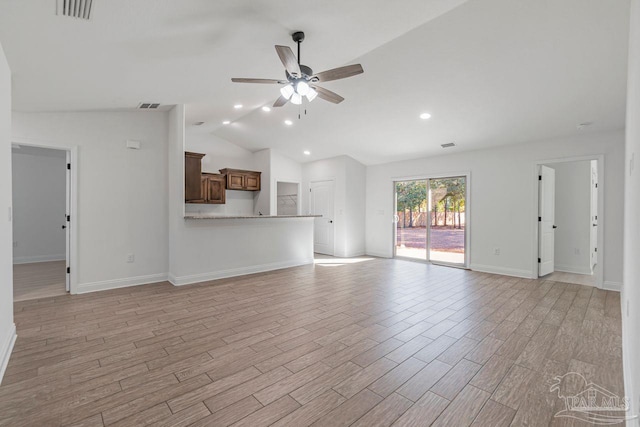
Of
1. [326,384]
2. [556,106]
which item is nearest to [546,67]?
[556,106]

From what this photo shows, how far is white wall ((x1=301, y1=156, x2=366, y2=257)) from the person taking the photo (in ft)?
24.5

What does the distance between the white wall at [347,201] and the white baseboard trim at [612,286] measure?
4722 mm

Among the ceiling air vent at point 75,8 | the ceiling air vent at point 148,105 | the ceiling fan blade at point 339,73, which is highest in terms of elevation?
the ceiling air vent at point 148,105

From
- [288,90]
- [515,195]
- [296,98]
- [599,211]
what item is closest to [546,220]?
[515,195]

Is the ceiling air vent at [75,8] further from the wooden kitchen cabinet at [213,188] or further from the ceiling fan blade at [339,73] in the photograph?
the wooden kitchen cabinet at [213,188]

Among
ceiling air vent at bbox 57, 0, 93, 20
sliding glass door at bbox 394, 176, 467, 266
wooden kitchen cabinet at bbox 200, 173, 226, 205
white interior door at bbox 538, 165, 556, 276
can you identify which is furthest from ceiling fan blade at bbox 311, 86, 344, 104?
wooden kitchen cabinet at bbox 200, 173, 226, 205

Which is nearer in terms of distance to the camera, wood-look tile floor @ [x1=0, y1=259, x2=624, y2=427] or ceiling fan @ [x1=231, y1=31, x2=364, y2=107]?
wood-look tile floor @ [x1=0, y1=259, x2=624, y2=427]

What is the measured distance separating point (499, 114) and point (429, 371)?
3.96m

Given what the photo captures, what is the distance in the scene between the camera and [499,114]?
439 centimetres

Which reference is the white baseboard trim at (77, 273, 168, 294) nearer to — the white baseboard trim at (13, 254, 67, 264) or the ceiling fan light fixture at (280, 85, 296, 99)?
the white baseboard trim at (13, 254, 67, 264)

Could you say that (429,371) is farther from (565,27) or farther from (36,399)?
(565,27)

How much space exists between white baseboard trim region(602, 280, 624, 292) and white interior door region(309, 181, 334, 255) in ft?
17.3

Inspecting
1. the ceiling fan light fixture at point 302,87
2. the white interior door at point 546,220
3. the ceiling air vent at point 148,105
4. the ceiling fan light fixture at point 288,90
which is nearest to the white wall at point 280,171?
the ceiling air vent at point 148,105

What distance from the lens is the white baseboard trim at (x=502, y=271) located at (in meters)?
5.20
